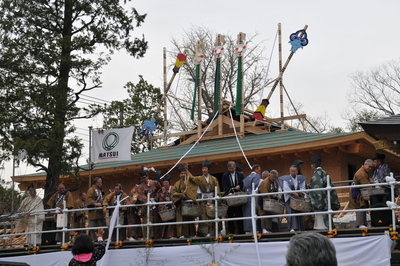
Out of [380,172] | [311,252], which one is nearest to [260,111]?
[380,172]

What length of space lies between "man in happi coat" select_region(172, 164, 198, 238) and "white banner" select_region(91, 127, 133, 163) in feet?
20.0

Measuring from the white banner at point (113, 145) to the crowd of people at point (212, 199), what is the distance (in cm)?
365

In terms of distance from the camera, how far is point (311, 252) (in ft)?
11.6

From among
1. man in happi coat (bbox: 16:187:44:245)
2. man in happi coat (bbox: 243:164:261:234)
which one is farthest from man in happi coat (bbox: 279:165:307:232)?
man in happi coat (bbox: 16:187:44:245)

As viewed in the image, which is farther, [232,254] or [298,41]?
[298,41]

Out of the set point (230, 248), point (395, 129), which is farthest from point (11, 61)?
point (395, 129)

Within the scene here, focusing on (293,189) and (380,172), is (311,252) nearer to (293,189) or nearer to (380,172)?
(293,189)

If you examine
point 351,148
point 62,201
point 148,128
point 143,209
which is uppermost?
point 148,128

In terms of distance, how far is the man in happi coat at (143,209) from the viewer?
1272 cm

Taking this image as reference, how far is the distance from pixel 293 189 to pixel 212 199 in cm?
162

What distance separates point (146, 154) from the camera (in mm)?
22234

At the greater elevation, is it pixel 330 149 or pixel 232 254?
pixel 330 149

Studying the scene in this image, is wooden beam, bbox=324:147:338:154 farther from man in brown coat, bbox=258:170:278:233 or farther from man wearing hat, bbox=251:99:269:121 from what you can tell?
man in brown coat, bbox=258:170:278:233

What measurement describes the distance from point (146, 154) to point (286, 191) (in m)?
12.3
